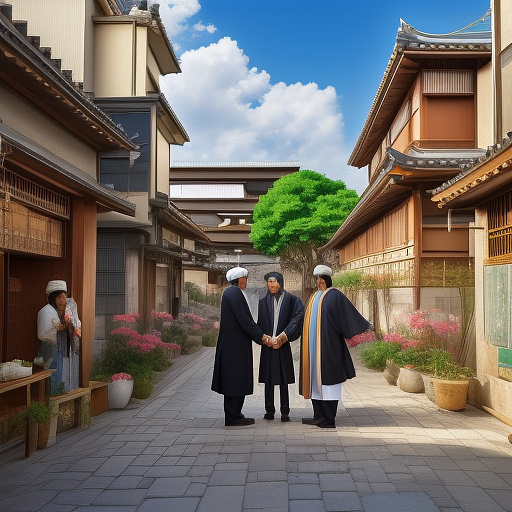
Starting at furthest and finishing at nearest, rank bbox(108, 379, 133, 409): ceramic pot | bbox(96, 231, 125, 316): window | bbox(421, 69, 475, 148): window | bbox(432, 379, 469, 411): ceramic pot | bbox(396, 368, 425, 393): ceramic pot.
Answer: bbox(96, 231, 125, 316): window < bbox(421, 69, 475, 148): window < bbox(396, 368, 425, 393): ceramic pot < bbox(108, 379, 133, 409): ceramic pot < bbox(432, 379, 469, 411): ceramic pot

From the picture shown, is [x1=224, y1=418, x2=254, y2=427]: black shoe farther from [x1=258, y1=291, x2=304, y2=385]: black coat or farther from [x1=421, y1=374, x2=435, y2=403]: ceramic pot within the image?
[x1=421, y1=374, x2=435, y2=403]: ceramic pot

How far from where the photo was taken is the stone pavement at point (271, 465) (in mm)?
4980

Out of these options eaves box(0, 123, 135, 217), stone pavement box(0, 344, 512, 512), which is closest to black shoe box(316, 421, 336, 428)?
stone pavement box(0, 344, 512, 512)

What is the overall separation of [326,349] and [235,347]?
4.06ft

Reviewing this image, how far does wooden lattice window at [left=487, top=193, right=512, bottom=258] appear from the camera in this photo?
324 inches

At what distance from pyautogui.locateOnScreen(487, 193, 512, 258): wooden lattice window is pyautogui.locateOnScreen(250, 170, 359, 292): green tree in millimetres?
27268

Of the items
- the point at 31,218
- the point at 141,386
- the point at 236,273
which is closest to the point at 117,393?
the point at 141,386

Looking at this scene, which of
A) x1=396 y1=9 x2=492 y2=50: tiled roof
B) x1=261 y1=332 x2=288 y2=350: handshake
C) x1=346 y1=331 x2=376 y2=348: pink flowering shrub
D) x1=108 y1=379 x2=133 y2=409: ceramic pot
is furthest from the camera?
x1=346 y1=331 x2=376 y2=348: pink flowering shrub

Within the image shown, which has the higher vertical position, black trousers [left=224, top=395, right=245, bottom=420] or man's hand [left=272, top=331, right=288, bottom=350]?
man's hand [left=272, top=331, right=288, bottom=350]

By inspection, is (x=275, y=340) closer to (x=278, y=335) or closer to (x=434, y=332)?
(x=278, y=335)

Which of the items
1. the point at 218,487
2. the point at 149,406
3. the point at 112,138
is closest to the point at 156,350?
the point at 149,406

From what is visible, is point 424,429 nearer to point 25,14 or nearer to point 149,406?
point 149,406

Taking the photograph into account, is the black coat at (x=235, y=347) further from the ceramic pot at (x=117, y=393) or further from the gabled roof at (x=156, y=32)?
the gabled roof at (x=156, y=32)

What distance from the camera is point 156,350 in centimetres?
1416
